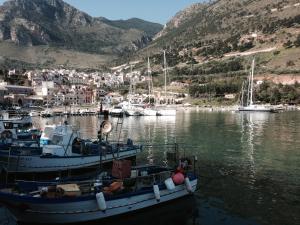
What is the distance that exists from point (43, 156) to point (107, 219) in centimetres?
1148

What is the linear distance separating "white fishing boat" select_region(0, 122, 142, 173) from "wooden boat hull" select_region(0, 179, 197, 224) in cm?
838

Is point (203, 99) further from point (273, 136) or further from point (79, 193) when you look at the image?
point (79, 193)

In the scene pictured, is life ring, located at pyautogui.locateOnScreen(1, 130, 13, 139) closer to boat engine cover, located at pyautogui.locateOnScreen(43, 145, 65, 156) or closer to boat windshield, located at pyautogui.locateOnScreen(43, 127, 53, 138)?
boat windshield, located at pyautogui.locateOnScreen(43, 127, 53, 138)

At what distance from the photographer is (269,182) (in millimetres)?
31188

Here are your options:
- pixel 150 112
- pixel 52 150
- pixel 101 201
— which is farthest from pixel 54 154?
pixel 150 112

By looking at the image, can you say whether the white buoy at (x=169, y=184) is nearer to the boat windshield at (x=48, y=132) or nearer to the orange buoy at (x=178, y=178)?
the orange buoy at (x=178, y=178)

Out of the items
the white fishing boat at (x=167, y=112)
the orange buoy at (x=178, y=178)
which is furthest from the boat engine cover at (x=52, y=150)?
the white fishing boat at (x=167, y=112)

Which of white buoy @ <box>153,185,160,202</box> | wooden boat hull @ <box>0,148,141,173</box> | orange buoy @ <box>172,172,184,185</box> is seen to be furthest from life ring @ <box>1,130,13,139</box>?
white buoy @ <box>153,185,160,202</box>

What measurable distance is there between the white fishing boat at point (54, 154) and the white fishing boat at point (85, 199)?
6980mm

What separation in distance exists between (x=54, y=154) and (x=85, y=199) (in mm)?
12402

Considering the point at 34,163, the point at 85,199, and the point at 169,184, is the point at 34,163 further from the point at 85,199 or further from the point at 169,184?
the point at 169,184

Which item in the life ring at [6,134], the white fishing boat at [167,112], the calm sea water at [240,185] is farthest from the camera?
the white fishing boat at [167,112]

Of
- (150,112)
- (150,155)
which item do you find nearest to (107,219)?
(150,155)

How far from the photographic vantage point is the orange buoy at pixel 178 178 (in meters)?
25.6
